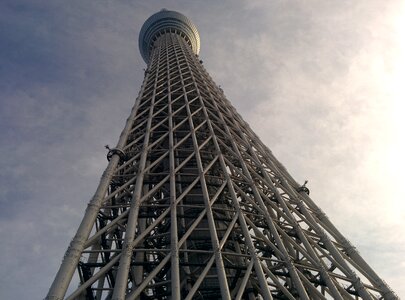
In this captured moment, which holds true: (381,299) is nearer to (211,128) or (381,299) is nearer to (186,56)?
(211,128)

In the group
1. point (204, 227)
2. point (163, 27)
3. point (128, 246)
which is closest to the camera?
point (128, 246)

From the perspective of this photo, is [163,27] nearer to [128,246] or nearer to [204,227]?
[204,227]

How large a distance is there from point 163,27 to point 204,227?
49421 millimetres

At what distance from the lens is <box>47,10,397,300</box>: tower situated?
14.7 m

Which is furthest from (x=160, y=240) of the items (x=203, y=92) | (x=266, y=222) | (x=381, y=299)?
(x=203, y=92)

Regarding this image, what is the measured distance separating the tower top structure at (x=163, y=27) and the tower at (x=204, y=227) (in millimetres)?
31544

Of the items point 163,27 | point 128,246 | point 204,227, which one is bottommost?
point 128,246

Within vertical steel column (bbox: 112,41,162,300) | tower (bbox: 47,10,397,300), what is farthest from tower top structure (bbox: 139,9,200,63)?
vertical steel column (bbox: 112,41,162,300)

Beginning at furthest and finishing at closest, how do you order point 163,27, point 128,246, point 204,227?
point 163,27 < point 204,227 < point 128,246

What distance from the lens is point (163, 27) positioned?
208ft

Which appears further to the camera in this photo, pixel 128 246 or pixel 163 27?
pixel 163 27

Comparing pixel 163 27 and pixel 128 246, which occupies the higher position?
pixel 163 27

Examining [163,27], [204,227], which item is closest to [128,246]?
[204,227]

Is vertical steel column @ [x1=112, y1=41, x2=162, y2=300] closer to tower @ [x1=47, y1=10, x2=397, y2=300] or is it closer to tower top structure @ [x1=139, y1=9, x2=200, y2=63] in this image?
tower @ [x1=47, y1=10, x2=397, y2=300]
